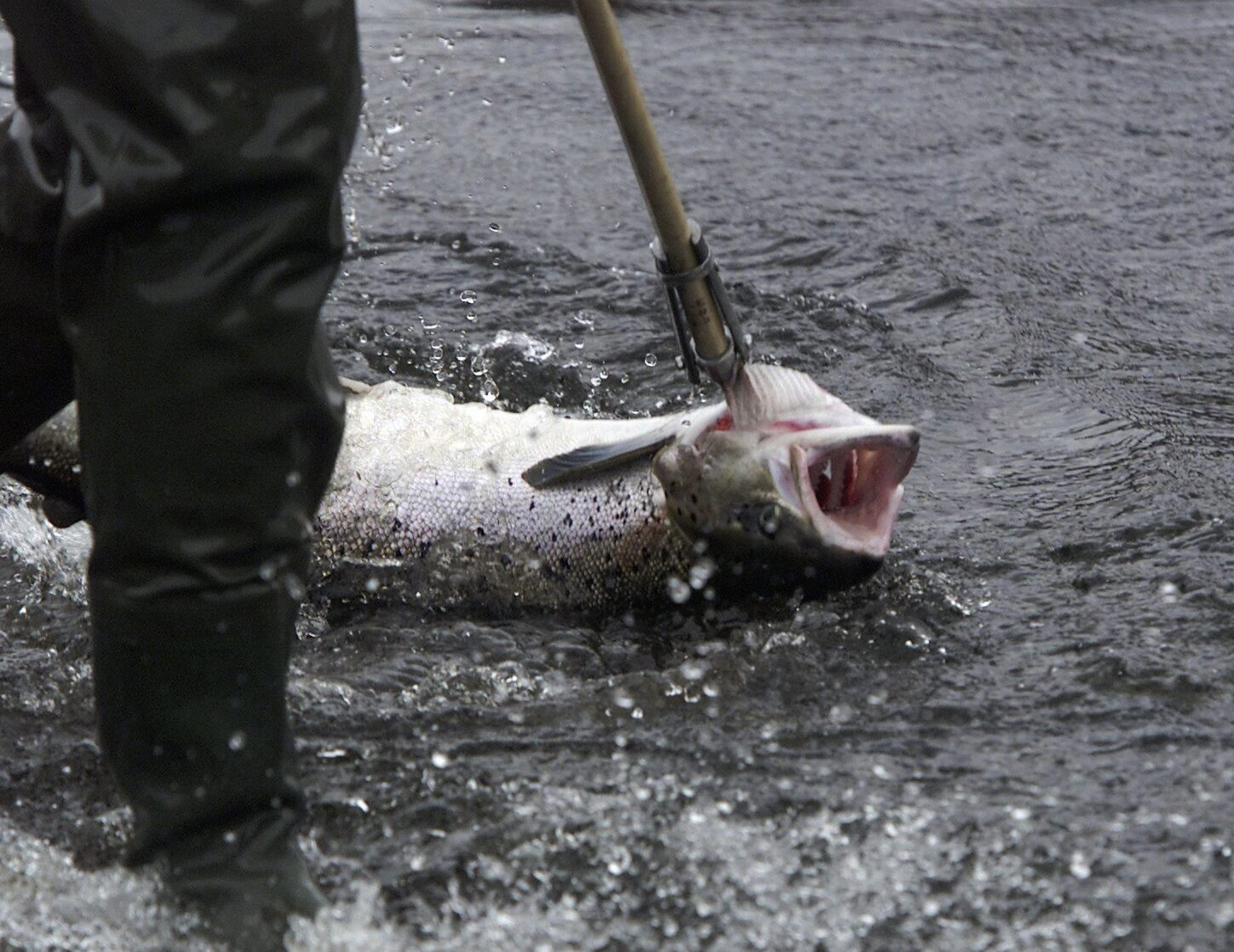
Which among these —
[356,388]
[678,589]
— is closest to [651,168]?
[678,589]

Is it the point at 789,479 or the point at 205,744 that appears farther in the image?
the point at 789,479

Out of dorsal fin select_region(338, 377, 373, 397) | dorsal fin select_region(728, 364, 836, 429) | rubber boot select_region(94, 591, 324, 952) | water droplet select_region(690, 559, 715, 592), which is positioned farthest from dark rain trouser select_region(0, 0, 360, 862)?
dorsal fin select_region(338, 377, 373, 397)

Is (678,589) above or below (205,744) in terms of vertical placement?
below

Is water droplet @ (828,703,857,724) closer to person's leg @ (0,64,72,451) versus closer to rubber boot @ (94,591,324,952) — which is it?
rubber boot @ (94,591,324,952)

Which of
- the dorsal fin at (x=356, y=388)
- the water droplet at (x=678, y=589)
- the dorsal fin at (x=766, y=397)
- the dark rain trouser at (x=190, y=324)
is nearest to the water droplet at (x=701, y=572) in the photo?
the water droplet at (x=678, y=589)

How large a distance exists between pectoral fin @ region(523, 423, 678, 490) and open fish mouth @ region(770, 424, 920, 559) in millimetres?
312

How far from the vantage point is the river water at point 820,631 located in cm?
247

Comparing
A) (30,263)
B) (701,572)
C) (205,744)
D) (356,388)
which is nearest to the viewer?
(205,744)

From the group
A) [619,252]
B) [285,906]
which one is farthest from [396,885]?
[619,252]

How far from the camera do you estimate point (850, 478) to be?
3.46m

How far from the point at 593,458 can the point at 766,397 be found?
0.45 meters

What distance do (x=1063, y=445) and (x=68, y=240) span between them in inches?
105

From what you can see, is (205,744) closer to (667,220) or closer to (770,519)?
(667,220)

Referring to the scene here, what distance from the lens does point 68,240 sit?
2049mm
